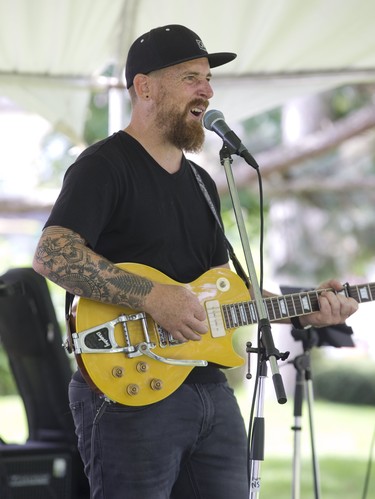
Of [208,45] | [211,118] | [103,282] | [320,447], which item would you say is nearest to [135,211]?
[103,282]

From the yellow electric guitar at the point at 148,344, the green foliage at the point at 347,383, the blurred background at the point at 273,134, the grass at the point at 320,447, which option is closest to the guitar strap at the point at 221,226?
the yellow electric guitar at the point at 148,344

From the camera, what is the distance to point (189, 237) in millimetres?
3293

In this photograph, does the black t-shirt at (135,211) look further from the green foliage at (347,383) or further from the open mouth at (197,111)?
the green foliage at (347,383)

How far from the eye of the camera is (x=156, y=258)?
10.5 ft

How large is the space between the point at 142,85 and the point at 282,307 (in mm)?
974

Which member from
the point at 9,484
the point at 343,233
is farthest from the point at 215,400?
the point at 343,233

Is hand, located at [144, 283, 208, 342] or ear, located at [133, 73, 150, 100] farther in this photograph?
ear, located at [133, 73, 150, 100]

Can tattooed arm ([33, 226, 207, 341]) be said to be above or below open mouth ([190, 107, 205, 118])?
below

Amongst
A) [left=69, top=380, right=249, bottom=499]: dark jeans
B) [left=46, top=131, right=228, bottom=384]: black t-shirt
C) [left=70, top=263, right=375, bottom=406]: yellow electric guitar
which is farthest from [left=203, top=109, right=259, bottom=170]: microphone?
[left=69, top=380, right=249, bottom=499]: dark jeans

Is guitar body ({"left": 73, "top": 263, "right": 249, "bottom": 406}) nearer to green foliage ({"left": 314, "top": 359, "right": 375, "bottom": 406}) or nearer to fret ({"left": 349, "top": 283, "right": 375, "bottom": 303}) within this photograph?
fret ({"left": 349, "top": 283, "right": 375, "bottom": 303})

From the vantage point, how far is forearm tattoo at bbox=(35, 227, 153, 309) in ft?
9.78

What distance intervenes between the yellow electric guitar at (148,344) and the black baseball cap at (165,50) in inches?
30.4

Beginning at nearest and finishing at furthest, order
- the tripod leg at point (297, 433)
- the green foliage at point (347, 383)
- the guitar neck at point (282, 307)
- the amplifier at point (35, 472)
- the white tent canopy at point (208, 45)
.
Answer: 1. the guitar neck at point (282, 307)
2. the amplifier at point (35, 472)
3. the tripod leg at point (297, 433)
4. the white tent canopy at point (208, 45)
5. the green foliage at point (347, 383)

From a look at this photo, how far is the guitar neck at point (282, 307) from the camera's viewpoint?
3285 millimetres
